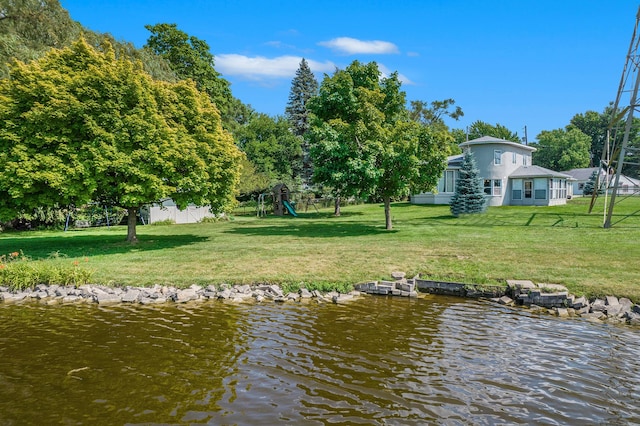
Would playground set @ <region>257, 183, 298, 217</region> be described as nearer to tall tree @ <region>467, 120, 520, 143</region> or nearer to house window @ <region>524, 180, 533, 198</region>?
house window @ <region>524, 180, 533, 198</region>

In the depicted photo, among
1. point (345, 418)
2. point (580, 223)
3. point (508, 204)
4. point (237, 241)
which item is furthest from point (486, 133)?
point (345, 418)

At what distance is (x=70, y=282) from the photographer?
11.3 metres

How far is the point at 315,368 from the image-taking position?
6.18 meters

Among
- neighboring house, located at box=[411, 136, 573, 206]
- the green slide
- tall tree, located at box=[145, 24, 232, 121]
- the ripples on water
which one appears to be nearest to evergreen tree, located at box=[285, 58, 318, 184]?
tall tree, located at box=[145, 24, 232, 121]

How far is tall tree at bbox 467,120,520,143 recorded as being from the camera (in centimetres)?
6947

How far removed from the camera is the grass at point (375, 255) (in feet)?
37.1

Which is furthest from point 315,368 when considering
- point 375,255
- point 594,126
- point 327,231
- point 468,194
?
point 594,126

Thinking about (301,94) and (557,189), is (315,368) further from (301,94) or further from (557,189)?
(301,94)

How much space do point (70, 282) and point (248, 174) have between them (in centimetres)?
2822

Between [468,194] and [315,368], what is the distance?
24.3 metres

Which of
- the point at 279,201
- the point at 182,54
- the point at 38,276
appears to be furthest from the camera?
the point at 182,54

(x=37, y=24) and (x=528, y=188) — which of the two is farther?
(x=528, y=188)

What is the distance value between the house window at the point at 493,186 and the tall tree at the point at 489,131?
122 ft

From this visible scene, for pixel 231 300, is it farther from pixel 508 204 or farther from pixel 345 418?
pixel 508 204
